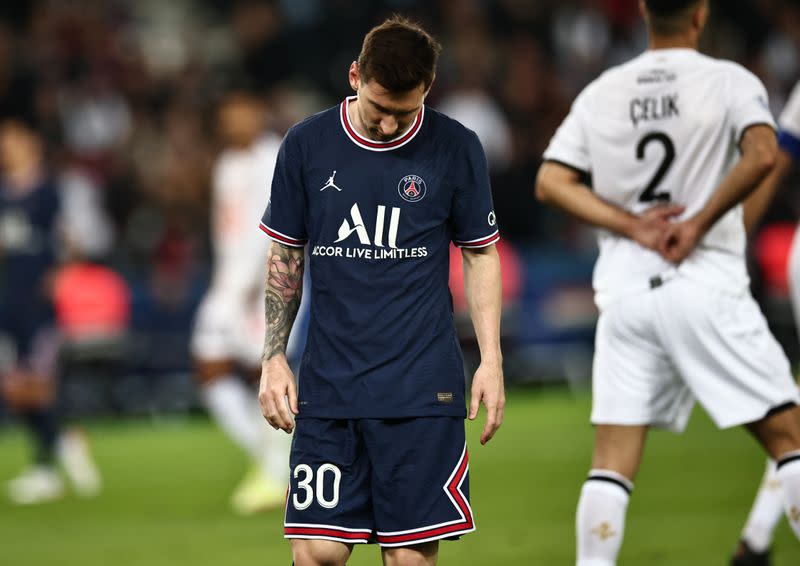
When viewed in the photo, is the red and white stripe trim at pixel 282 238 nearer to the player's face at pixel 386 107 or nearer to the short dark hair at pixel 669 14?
the player's face at pixel 386 107

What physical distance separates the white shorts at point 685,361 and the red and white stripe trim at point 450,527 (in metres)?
0.83

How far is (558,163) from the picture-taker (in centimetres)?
573

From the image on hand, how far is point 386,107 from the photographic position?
182 inches

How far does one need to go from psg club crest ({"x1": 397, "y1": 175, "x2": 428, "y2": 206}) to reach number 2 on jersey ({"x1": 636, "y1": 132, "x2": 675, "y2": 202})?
109cm

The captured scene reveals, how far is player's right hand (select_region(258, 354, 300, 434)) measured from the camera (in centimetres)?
467

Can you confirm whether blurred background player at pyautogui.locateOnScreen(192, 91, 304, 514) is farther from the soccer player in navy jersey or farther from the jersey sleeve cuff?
the soccer player in navy jersey

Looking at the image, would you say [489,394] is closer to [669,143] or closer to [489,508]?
[669,143]

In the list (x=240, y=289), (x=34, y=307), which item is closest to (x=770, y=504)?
(x=240, y=289)

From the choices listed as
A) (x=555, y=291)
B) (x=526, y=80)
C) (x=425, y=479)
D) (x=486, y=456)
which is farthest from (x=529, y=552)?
(x=526, y=80)

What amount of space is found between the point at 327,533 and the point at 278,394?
18.7 inches

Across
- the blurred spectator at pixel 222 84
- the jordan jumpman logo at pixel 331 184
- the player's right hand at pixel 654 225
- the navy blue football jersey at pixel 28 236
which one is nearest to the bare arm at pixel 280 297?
the jordan jumpman logo at pixel 331 184

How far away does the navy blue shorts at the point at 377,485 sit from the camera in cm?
475

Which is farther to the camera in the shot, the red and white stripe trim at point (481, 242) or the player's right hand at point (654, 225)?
the player's right hand at point (654, 225)

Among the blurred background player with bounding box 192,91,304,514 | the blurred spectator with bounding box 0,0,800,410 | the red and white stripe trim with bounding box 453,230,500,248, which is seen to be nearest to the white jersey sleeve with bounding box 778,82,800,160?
the red and white stripe trim with bounding box 453,230,500,248
